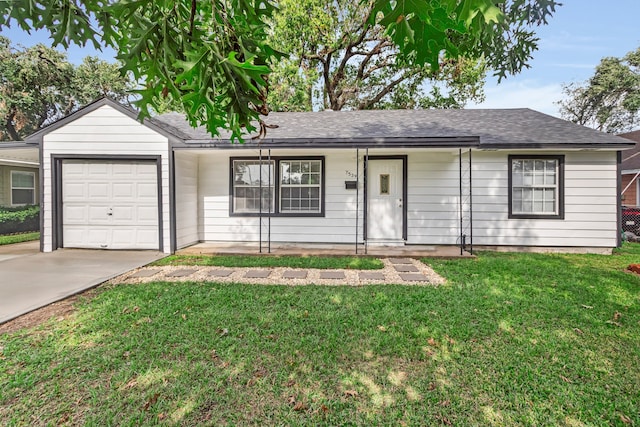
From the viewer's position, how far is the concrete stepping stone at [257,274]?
17.4 feet

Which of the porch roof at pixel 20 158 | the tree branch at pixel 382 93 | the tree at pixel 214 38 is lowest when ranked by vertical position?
the tree at pixel 214 38

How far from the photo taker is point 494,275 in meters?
5.32

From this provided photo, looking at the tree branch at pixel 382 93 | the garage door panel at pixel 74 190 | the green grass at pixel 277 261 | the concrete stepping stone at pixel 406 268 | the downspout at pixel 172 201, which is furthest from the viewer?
the tree branch at pixel 382 93

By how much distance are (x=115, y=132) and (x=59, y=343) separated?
18.6 feet

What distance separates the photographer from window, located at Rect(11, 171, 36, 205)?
38.2 ft

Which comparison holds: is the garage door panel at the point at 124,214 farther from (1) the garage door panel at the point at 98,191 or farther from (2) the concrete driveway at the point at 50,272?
(2) the concrete driveway at the point at 50,272

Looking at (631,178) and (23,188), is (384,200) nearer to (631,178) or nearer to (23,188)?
(23,188)

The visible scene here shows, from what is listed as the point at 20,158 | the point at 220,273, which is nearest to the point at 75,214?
the point at 220,273

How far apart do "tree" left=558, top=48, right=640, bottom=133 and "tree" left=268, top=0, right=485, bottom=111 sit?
568 inches

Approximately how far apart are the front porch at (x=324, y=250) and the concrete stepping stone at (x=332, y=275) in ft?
4.54

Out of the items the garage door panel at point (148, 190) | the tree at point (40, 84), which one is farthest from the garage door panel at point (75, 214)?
the tree at point (40, 84)

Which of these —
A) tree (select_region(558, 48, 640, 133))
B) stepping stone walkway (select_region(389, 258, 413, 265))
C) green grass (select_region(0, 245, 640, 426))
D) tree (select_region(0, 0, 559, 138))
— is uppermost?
tree (select_region(558, 48, 640, 133))

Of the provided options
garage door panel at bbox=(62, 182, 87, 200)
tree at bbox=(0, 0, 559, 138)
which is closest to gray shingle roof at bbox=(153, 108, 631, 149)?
garage door panel at bbox=(62, 182, 87, 200)

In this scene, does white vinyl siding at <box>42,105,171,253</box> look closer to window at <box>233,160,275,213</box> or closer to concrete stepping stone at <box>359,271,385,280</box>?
window at <box>233,160,275,213</box>
